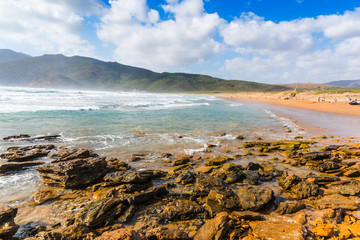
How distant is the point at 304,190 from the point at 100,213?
744 centimetres

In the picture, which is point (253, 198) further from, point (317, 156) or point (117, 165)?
point (317, 156)

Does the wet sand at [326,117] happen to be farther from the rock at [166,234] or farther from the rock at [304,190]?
the rock at [166,234]

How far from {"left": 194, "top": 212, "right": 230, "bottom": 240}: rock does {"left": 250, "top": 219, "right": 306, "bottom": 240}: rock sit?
0.85m

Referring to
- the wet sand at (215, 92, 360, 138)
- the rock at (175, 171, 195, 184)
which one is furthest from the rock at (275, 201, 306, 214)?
the wet sand at (215, 92, 360, 138)

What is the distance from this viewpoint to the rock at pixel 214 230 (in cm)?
416

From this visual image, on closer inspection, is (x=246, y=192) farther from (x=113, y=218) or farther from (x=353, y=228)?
(x=113, y=218)

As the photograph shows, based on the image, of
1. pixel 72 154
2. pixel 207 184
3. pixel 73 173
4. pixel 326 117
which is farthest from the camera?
pixel 326 117

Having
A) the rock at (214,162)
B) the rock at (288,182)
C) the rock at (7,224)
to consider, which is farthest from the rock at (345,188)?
the rock at (7,224)

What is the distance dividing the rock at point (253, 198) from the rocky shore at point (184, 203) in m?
0.03

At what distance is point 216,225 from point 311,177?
5930 millimetres

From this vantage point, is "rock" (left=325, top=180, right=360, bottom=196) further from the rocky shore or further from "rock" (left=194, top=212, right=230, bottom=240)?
"rock" (left=194, top=212, right=230, bottom=240)

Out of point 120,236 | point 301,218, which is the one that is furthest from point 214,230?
point 301,218

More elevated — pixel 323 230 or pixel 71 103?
pixel 71 103

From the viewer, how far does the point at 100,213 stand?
4.91 meters
